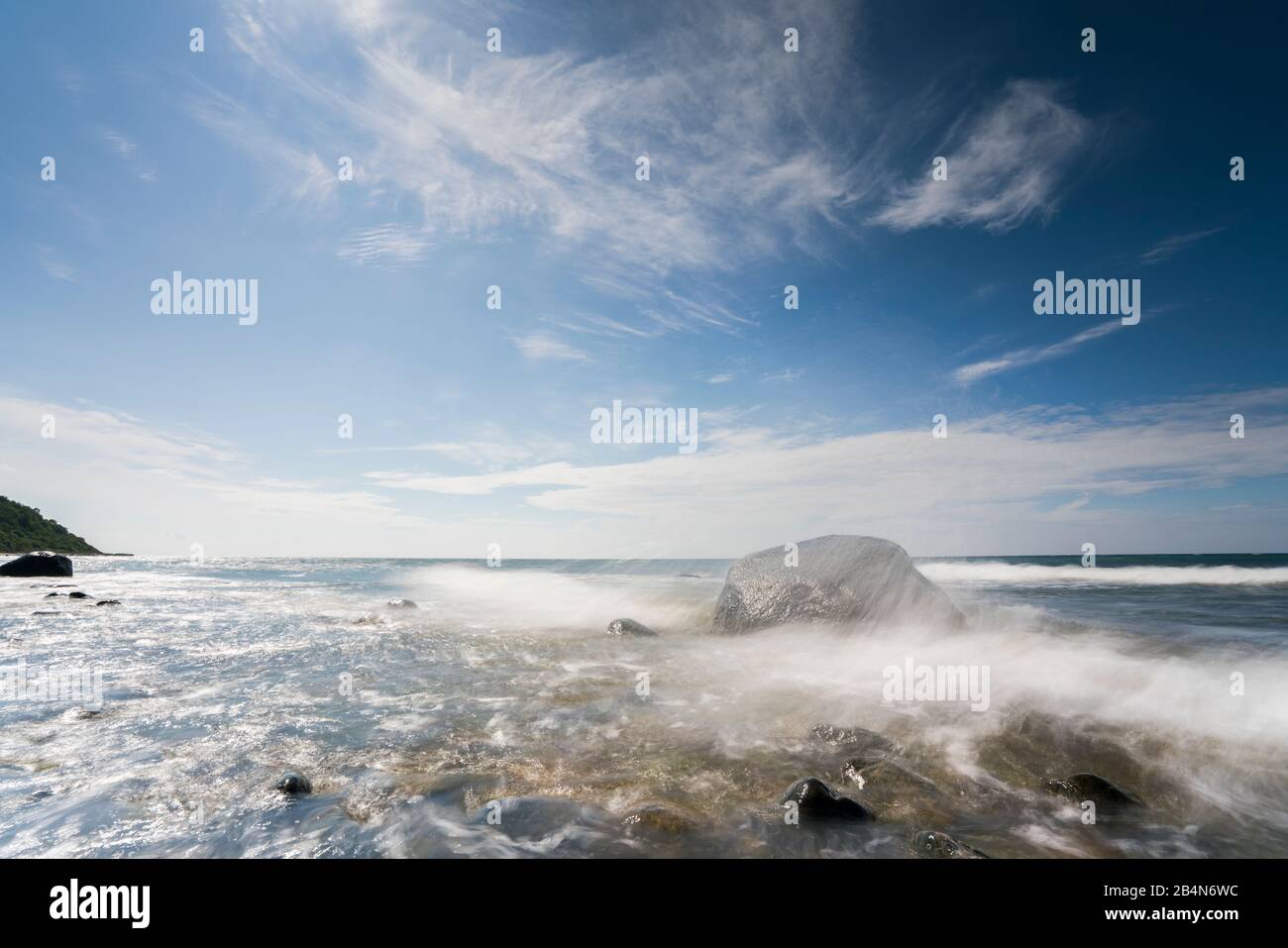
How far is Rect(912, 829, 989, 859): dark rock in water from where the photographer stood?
4.17 metres

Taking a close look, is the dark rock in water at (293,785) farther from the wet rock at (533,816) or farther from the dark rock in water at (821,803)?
the dark rock in water at (821,803)

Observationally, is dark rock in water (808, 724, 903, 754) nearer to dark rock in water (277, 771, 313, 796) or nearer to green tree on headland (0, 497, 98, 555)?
dark rock in water (277, 771, 313, 796)

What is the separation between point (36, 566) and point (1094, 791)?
53.4 metres

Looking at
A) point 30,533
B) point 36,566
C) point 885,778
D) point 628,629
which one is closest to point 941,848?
point 885,778

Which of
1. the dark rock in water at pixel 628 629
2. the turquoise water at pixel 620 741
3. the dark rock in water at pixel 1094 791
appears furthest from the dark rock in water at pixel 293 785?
the dark rock in water at pixel 628 629

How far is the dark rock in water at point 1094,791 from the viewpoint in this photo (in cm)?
534

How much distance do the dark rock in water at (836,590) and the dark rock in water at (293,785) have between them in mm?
11068

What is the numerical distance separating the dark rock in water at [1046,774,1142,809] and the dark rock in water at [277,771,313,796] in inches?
299

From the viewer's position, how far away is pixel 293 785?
5379mm

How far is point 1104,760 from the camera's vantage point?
21.1 ft

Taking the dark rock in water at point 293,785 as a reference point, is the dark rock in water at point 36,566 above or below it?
below

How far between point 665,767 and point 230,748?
A: 17.4 ft

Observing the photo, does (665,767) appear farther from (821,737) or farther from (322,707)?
(322,707)

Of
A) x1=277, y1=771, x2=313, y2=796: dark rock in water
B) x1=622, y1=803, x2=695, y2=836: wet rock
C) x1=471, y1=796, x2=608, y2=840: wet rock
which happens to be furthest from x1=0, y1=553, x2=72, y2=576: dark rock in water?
x1=622, y1=803, x2=695, y2=836: wet rock
